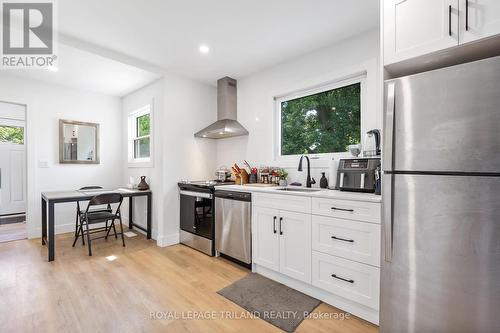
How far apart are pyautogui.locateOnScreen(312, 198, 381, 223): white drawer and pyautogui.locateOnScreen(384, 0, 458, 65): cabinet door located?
101cm

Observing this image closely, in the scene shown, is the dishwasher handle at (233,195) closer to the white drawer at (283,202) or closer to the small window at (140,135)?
the white drawer at (283,202)

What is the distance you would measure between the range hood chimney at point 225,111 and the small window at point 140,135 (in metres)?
1.00

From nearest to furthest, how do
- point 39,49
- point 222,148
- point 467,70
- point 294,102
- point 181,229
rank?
point 467,70 < point 39,49 < point 294,102 < point 181,229 < point 222,148

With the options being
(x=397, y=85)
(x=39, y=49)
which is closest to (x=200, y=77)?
(x=39, y=49)

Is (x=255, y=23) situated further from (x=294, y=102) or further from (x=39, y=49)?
(x=39, y=49)

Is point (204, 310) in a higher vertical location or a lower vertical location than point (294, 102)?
lower

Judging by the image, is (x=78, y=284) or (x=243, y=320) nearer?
(x=243, y=320)

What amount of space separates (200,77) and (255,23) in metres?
1.59

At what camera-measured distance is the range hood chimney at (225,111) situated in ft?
11.5

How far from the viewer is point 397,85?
4.63ft

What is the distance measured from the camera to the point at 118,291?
2.16m

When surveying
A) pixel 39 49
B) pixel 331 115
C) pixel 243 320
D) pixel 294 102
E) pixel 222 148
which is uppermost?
pixel 39 49

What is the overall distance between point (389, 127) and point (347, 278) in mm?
1194

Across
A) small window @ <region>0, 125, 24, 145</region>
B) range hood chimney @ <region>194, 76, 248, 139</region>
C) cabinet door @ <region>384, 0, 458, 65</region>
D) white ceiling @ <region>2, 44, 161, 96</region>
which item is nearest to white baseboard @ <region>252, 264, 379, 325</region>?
cabinet door @ <region>384, 0, 458, 65</region>
